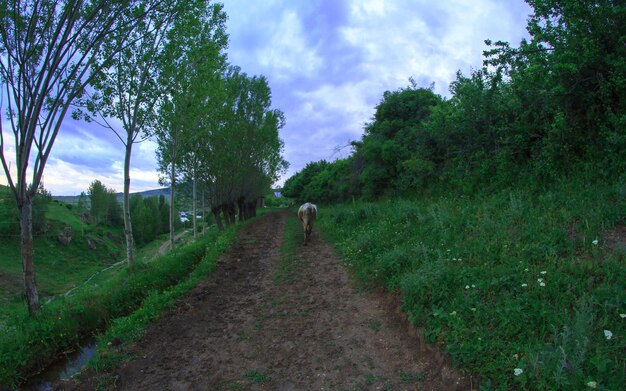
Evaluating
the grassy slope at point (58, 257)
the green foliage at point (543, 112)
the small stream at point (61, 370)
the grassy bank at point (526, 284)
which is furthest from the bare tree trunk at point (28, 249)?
the grassy slope at point (58, 257)

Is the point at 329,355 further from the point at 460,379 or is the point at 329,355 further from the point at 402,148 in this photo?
the point at 402,148

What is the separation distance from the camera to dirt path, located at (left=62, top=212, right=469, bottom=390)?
12.6 ft

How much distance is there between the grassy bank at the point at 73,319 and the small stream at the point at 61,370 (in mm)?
170

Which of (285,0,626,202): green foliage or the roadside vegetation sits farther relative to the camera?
(285,0,626,202): green foliage

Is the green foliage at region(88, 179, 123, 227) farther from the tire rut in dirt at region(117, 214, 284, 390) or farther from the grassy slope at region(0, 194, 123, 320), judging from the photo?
the tire rut in dirt at region(117, 214, 284, 390)

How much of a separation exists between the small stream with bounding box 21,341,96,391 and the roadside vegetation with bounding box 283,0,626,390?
5.03 metres

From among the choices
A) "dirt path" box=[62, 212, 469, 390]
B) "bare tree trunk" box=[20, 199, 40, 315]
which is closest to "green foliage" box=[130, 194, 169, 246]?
"bare tree trunk" box=[20, 199, 40, 315]

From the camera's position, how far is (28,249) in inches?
245

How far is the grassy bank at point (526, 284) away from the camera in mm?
2994

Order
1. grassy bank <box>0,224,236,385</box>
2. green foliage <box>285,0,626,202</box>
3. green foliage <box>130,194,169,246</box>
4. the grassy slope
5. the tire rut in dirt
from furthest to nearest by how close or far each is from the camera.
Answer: green foliage <box>130,194,169,246</box>, the grassy slope, green foliage <box>285,0,626,202</box>, grassy bank <box>0,224,236,385</box>, the tire rut in dirt

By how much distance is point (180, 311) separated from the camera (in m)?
6.46

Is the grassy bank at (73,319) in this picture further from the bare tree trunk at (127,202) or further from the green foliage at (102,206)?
the green foliage at (102,206)

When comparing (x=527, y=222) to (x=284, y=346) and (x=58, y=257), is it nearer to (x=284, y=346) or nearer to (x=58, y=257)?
(x=284, y=346)

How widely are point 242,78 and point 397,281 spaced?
74.1 ft
